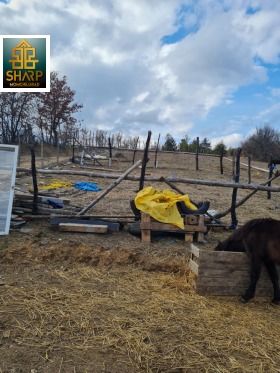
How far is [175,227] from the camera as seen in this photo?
19.5ft

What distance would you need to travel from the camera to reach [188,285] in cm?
448

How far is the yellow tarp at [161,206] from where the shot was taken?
5844 millimetres

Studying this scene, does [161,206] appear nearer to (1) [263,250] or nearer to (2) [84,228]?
(2) [84,228]

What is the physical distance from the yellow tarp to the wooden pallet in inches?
4.4

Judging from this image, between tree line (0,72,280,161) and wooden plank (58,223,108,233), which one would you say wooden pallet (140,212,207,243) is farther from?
tree line (0,72,280,161)

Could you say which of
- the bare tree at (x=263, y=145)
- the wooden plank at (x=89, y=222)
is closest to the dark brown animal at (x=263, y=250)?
the wooden plank at (x=89, y=222)

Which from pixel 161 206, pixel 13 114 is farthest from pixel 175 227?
pixel 13 114

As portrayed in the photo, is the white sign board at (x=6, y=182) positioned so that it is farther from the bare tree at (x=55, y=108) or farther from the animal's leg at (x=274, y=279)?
the bare tree at (x=55, y=108)

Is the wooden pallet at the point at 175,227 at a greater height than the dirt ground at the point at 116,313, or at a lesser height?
greater

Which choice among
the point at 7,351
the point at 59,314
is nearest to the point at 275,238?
the point at 59,314

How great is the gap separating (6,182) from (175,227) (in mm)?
3306

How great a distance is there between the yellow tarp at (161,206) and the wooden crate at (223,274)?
5.05 feet

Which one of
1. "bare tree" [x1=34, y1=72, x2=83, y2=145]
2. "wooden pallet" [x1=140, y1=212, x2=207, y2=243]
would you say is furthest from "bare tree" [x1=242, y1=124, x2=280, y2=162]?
"wooden pallet" [x1=140, y1=212, x2=207, y2=243]

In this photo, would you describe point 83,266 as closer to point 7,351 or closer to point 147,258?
point 147,258
